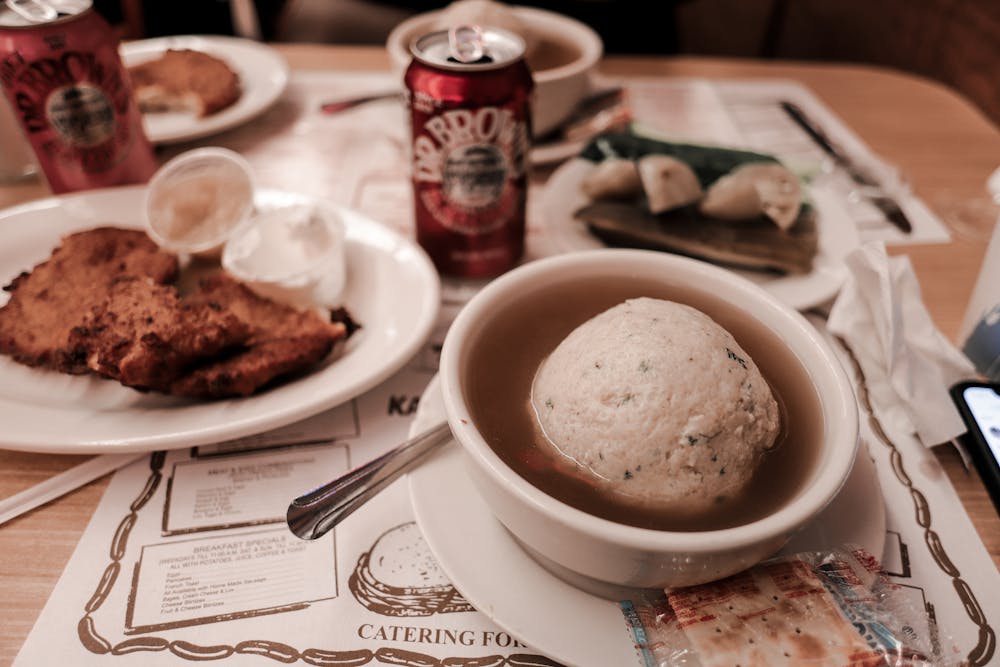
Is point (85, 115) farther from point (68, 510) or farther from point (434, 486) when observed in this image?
point (434, 486)

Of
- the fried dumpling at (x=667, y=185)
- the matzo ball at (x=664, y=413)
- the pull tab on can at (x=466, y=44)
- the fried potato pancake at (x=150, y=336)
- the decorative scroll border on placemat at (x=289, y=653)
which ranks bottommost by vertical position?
the decorative scroll border on placemat at (x=289, y=653)

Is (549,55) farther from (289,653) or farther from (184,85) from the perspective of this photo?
(289,653)

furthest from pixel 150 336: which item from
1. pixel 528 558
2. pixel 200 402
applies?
pixel 528 558

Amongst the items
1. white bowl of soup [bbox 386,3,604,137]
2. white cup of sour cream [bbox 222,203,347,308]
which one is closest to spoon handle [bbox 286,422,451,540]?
white cup of sour cream [bbox 222,203,347,308]

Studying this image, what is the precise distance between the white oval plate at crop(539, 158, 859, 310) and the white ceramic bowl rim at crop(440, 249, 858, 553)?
28 centimetres

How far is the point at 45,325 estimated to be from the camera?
2.80 ft

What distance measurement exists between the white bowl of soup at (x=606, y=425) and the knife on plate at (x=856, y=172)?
2.31ft

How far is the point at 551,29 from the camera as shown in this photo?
144 cm

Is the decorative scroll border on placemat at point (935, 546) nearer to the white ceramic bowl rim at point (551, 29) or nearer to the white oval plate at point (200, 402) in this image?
the white oval plate at point (200, 402)

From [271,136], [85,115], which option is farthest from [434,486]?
[271,136]

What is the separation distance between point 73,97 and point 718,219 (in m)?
1.04

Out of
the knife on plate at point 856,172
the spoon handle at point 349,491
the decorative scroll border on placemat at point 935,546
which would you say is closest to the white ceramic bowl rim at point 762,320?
the spoon handle at point 349,491

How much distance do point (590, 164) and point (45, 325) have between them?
0.88 m

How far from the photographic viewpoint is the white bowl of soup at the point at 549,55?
4.12 ft
